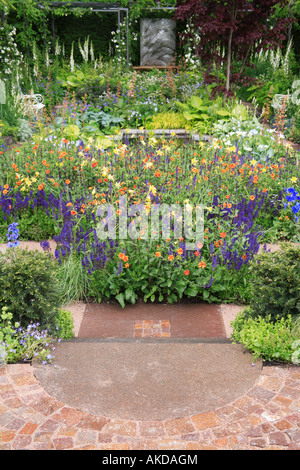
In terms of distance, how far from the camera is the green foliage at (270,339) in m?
3.00

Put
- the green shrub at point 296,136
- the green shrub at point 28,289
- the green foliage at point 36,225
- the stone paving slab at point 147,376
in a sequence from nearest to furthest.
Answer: the stone paving slab at point 147,376 < the green shrub at point 28,289 < the green foliage at point 36,225 < the green shrub at point 296,136

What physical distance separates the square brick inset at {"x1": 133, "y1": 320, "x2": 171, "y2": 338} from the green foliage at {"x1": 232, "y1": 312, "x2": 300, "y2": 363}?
0.62 m

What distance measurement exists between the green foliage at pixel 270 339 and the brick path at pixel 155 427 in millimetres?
281

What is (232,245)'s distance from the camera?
166 inches

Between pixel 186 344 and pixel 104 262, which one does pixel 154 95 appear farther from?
pixel 186 344

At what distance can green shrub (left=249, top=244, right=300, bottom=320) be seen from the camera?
3.24 metres

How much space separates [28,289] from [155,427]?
1323 mm

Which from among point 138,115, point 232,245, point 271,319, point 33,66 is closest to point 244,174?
point 232,245

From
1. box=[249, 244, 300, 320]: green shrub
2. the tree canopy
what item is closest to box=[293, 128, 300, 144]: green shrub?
the tree canopy

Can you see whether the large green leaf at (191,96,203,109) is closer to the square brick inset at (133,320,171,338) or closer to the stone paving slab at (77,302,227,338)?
the stone paving slab at (77,302,227,338)

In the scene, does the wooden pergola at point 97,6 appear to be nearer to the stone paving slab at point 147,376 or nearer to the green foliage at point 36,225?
the green foliage at point 36,225

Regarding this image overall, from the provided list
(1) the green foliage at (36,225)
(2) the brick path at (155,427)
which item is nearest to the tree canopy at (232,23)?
(1) the green foliage at (36,225)

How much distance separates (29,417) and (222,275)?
2136 mm

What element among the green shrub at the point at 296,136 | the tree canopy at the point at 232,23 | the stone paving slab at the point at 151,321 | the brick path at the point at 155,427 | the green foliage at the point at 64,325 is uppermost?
the tree canopy at the point at 232,23
